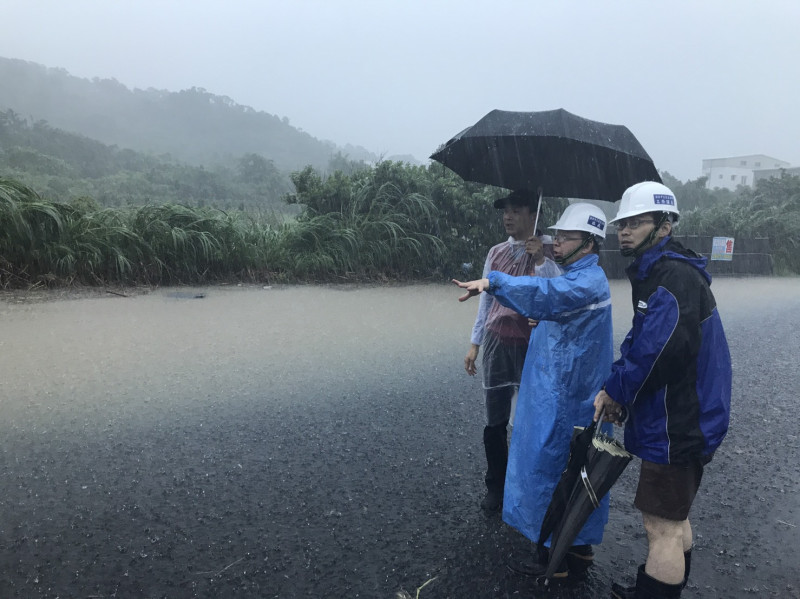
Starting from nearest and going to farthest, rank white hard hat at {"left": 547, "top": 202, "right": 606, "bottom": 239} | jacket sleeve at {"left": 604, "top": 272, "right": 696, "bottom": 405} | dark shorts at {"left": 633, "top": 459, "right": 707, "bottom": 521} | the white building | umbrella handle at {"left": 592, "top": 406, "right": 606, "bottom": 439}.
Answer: jacket sleeve at {"left": 604, "top": 272, "right": 696, "bottom": 405}, dark shorts at {"left": 633, "top": 459, "right": 707, "bottom": 521}, umbrella handle at {"left": 592, "top": 406, "right": 606, "bottom": 439}, white hard hat at {"left": 547, "top": 202, "right": 606, "bottom": 239}, the white building

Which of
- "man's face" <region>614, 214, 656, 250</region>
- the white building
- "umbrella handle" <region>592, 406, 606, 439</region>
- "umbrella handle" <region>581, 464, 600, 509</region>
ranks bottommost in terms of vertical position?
"umbrella handle" <region>581, 464, 600, 509</region>

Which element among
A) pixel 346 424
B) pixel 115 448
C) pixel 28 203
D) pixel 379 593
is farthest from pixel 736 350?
pixel 28 203

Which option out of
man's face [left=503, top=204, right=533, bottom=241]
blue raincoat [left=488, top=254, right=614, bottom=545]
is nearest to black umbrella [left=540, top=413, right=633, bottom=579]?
blue raincoat [left=488, top=254, right=614, bottom=545]

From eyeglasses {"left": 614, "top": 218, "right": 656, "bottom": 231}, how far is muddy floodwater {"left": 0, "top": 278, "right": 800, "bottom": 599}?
1.50 metres

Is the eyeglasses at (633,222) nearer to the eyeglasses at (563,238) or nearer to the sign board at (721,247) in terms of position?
the eyeglasses at (563,238)

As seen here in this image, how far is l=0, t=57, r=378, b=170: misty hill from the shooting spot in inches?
1582

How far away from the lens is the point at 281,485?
321 cm

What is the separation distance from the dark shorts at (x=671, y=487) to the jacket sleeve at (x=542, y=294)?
64 cm

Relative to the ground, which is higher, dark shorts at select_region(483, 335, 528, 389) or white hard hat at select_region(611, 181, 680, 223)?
white hard hat at select_region(611, 181, 680, 223)

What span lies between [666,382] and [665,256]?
434mm

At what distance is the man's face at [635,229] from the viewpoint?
2143 millimetres

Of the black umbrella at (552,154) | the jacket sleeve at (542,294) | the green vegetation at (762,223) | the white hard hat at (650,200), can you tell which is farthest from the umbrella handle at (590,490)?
the green vegetation at (762,223)

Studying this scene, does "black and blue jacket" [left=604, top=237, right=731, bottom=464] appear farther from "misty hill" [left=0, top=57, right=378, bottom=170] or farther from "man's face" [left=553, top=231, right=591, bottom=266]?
"misty hill" [left=0, top=57, right=378, bottom=170]

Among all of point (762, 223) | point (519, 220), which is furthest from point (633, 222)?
point (762, 223)
